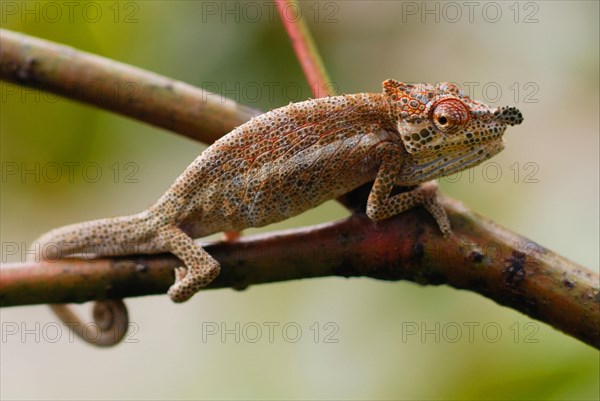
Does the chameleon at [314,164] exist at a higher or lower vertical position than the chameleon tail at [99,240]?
higher

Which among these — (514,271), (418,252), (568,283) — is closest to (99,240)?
(418,252)

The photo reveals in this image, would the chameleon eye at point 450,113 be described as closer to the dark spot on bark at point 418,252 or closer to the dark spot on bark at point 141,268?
the dark spot on bark at point 418,252

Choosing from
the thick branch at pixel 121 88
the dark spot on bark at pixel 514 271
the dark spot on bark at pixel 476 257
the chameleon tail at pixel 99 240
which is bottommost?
the dark spot on bark at pixel 514 271

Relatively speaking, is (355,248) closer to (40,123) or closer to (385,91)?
(385,91)

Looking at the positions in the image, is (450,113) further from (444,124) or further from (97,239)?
(97,239)

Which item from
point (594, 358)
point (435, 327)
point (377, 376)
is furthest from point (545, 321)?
point (377, 376)

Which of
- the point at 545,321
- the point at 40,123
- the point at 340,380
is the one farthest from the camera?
the point at 40,123

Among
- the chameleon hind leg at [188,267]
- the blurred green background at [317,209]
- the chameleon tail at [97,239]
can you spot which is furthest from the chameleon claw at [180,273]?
the blurred green background at [317,209]
